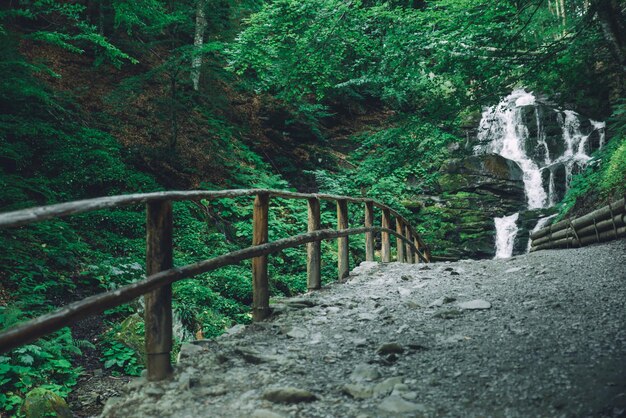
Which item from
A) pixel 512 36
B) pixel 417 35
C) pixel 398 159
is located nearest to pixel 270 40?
pixel 417 35

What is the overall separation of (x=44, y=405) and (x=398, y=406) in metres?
3.71

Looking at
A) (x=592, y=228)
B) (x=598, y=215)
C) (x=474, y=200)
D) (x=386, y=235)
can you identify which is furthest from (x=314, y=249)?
(x=474, y=200)

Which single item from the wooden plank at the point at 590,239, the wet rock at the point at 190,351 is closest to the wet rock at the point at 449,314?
the wet rock at the point at 190,351

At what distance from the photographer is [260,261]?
437 cm

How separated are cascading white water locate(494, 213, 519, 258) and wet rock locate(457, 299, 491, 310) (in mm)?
14295

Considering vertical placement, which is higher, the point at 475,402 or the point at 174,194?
the point at 174,194

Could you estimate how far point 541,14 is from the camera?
10820mm

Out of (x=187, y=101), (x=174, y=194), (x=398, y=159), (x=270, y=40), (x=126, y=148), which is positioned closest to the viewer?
(x=174, y=194)

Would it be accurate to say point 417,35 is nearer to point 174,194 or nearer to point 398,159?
point 398,159

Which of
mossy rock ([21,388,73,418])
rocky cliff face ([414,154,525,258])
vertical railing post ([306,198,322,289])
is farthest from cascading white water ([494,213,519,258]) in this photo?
mossy rock ([21,388,73,418])

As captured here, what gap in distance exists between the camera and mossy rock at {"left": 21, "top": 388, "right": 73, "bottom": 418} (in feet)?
14.1

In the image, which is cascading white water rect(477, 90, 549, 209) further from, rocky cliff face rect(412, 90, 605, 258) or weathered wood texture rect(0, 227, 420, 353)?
weathered wood texture rect(0, 227, 420, 353)

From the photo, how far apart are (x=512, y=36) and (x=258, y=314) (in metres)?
7.74

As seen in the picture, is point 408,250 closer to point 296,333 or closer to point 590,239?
point 590,239
